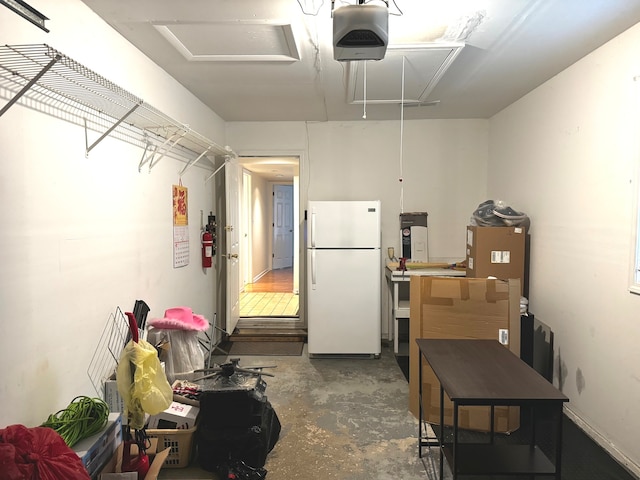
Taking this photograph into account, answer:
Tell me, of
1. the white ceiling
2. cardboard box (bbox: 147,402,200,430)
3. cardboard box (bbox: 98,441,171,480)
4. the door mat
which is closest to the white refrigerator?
the door mat

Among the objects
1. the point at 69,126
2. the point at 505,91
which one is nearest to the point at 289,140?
the point at 505,91

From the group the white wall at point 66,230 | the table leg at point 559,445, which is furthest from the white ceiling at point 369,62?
the table leg at point 559,445

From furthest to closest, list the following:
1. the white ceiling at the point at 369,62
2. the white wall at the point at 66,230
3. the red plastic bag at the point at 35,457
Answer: the white ceiling at the point at 369,62 < the white wall at the point at 66,230 < the red plastic bag at the point at 35,457

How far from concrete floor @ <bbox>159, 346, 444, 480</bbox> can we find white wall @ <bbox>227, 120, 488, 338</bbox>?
1144mm

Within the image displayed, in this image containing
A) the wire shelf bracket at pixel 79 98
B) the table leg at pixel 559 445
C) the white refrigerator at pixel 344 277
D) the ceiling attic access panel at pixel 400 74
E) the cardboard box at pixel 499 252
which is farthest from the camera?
the white refrigerator at pixel 344 277

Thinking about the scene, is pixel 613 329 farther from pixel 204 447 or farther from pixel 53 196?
pixel 53 196

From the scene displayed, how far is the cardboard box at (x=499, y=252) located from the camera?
338 centimetres

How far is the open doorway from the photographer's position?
5527 millimetres

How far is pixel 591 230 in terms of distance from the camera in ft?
8.73

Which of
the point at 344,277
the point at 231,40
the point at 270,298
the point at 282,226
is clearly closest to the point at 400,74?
the point at 231,40

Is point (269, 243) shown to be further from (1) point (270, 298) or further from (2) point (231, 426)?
(2) point (231, 426)

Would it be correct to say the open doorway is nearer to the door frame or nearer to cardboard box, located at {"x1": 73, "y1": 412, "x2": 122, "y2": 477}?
the door frame

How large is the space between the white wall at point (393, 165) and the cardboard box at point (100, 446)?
320 centimetres

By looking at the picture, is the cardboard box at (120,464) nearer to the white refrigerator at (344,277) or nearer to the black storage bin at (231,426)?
the black storage bin at (231,426)
